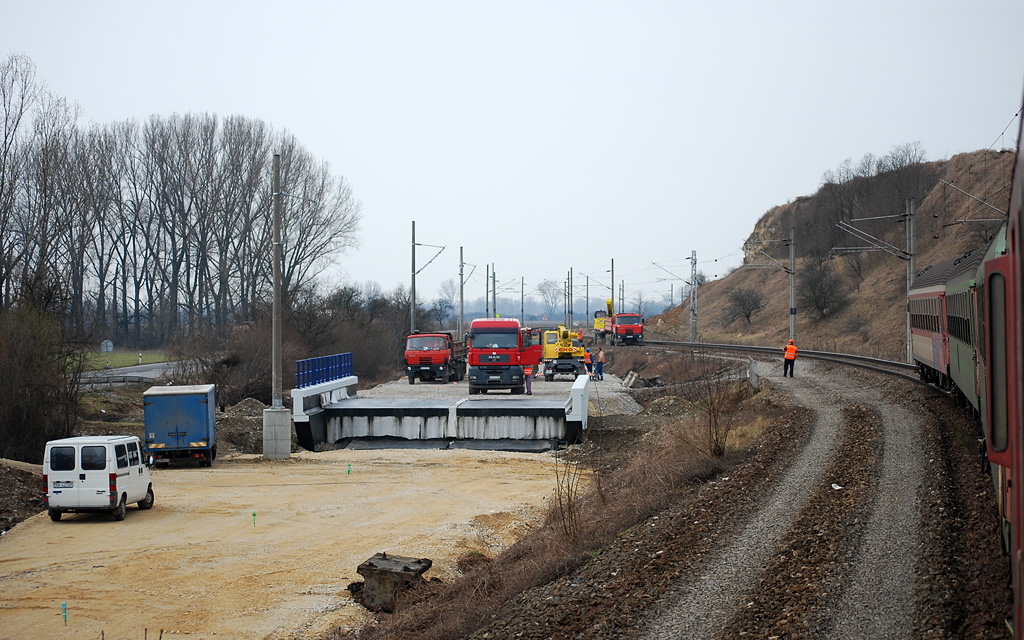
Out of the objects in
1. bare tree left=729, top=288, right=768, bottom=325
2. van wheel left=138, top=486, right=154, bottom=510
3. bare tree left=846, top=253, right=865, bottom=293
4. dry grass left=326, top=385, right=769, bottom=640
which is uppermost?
bare tree left=846, top=253, right=865, bottom=293

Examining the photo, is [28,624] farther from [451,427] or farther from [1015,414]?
[451,427]

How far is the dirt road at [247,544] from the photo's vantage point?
12.3m

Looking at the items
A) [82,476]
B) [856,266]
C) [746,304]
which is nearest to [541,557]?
[82,476]

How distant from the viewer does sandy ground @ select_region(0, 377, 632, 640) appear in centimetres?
1232

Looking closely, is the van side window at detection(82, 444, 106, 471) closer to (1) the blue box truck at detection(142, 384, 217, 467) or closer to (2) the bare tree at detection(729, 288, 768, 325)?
(1) the blue box truck at detection(142, 384, 217, 467)

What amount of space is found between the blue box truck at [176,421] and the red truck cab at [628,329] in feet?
156

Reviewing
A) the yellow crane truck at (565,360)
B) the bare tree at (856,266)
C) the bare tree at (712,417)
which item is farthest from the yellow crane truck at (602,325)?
the bare tree at (712,417)

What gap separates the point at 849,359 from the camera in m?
38.6

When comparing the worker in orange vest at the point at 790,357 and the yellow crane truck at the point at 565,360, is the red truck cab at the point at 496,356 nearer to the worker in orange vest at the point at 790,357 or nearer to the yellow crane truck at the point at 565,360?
the yellow crane truck at the point at 565,360

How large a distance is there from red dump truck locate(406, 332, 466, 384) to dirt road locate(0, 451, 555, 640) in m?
20.0

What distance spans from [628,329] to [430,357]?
27.5 m

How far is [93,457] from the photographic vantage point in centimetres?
1816

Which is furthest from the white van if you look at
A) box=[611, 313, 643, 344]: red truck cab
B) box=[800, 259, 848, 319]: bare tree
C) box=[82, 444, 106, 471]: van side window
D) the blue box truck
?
box=[800, 259, 848, 319]: bare tree

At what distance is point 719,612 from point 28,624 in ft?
29.9
